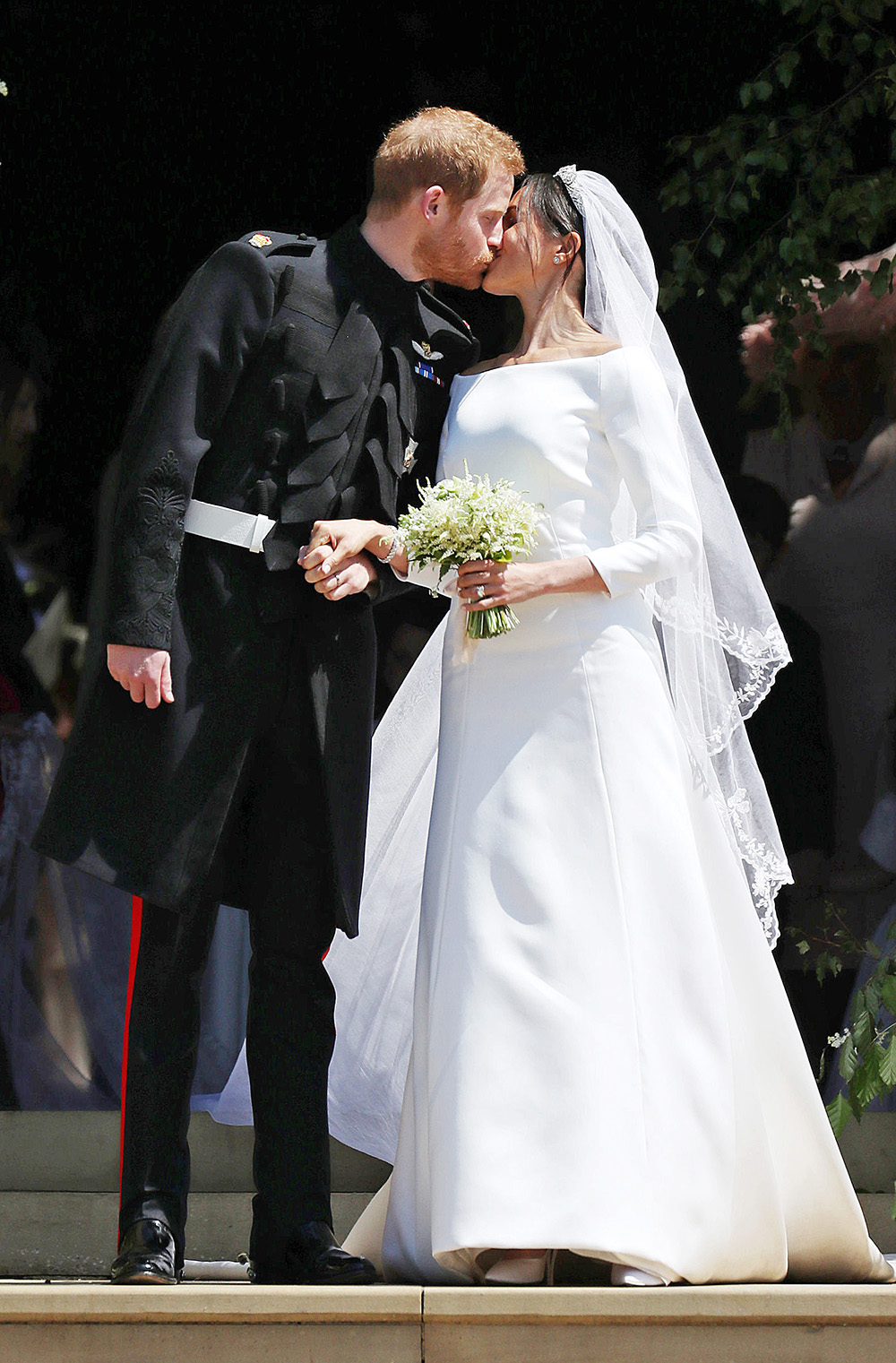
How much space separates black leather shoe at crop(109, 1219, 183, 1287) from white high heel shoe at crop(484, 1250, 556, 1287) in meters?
0.50

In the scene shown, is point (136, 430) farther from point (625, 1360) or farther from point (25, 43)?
point (25, 43)

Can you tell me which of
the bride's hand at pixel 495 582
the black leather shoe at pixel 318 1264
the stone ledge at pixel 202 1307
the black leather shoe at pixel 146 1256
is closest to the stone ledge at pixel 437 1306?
the stone ledge at pixel 202 1307

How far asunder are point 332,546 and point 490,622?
31 centimetres

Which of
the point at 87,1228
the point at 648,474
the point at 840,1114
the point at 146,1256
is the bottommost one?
the point at 87,1228

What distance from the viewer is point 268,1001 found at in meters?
2.53

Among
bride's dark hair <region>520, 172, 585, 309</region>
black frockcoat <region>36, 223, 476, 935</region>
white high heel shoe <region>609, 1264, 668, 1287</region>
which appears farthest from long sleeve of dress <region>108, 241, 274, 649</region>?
white high heel shoe <region>609, 1264, 668, 1287</region>

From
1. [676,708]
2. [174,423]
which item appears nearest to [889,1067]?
[676,708]

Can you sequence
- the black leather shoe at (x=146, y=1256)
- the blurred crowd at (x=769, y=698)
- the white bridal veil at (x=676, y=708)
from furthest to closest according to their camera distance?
the blurred crowd at (x=769, y=698) < the white bridal veil at (x=676, y=708) < the black leather shoe at (x=146, y=1256)

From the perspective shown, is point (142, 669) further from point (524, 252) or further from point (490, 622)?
point (524, 252)

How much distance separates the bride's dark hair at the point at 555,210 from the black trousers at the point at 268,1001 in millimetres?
1035

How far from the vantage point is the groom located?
8.06ft

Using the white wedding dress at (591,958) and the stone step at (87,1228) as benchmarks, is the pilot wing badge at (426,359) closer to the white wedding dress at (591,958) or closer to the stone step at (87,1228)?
the white wedding dress at (591,958)

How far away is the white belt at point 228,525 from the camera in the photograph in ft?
8.30

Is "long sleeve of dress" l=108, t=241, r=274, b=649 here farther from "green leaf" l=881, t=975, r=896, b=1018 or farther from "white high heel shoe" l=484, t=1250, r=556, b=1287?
"green leaf" l=881, t=975, r=896, b=1018
